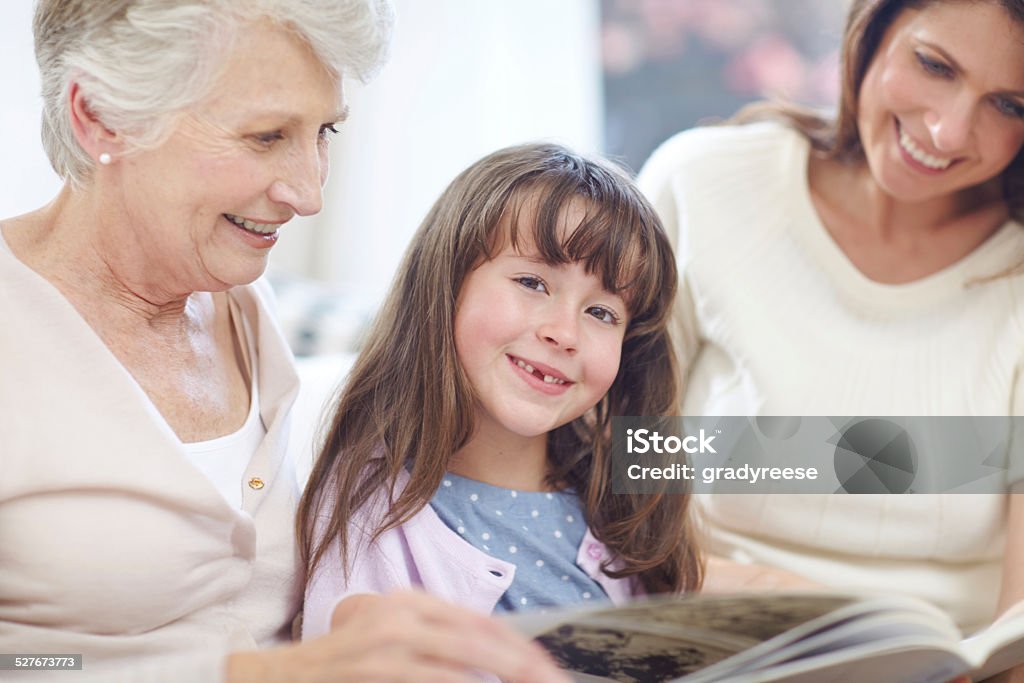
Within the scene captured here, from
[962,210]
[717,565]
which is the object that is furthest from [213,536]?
[962,210]

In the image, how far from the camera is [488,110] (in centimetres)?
323

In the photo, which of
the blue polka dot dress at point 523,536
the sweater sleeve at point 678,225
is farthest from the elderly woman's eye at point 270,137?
the sweater sleeve at point 678,225

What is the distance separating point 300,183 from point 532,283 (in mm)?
318

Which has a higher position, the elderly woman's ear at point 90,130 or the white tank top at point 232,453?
the elderly woman's ear at point 90,130

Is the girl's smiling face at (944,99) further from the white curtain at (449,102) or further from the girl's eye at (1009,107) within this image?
the white curtain at (449,102)

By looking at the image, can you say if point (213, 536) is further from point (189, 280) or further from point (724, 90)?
point (724, 90)

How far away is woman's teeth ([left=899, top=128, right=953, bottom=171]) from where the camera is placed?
1695 mm

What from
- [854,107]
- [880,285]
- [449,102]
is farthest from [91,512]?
[449,102]

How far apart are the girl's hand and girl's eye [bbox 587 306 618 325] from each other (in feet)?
1.76

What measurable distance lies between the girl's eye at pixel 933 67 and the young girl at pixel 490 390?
53cm

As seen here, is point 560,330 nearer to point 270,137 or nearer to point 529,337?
point 529,337

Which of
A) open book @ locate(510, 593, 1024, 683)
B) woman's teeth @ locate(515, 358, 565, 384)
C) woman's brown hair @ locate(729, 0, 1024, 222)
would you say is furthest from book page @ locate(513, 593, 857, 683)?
woman's brown hair @ locate(729, 0, 1024, 222)

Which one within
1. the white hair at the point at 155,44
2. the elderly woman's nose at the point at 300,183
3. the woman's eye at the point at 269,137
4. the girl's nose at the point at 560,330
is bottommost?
the girl's nose at the point at 560,330

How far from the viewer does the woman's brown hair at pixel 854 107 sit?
5.68ft
